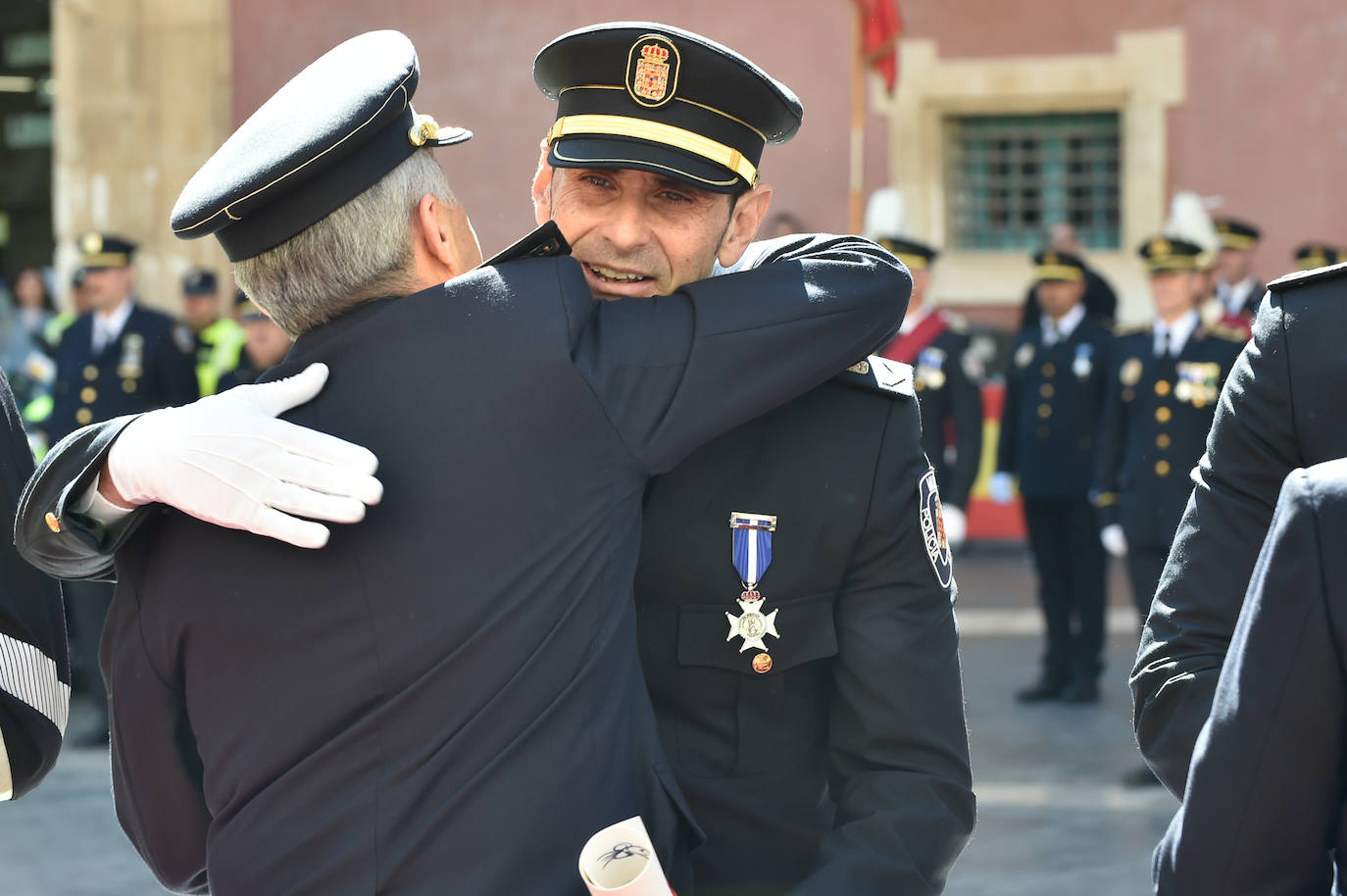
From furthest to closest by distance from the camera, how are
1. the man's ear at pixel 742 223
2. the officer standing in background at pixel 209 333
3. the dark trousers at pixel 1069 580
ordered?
the officer standing in background at pixel 209 333, the dark trousers at pixel 1069 580, the man's ear at pixel 742 223

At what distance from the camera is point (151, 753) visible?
1.91 metres

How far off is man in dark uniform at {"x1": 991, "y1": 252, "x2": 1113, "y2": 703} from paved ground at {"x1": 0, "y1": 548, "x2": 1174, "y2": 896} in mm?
241

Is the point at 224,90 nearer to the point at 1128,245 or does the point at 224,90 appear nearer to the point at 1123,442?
the point at 1128,245

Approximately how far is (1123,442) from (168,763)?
630 centimetres

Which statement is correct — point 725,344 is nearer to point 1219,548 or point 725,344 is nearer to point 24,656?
point 1219,548

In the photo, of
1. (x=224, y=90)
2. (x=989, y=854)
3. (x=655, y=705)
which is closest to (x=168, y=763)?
(x=655, y=705)

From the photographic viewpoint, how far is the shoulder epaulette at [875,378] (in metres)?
2.15

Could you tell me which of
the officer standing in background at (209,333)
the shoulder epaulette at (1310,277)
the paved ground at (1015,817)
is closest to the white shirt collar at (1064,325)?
the paved ground at (1015,817)

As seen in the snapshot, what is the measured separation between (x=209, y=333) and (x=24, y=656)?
7.47m

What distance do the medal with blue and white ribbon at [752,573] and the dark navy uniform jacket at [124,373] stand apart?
5.95 m

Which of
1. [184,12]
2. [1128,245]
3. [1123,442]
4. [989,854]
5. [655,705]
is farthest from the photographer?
[184,12]

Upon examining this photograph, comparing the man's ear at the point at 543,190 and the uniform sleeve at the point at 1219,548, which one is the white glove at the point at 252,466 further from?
the uniform sleeve at the point at 1219,548

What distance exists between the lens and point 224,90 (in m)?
13.9

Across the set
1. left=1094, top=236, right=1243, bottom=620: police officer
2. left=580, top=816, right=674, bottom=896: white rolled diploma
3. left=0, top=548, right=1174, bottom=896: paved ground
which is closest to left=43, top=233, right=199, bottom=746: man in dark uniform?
left=0, top=548, right=1174, bottom=896: paved ground
